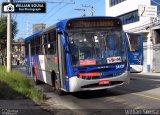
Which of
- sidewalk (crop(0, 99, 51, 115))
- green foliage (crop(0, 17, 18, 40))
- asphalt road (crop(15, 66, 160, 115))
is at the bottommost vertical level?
asphalt road (crop(15, 66, 160, 115))

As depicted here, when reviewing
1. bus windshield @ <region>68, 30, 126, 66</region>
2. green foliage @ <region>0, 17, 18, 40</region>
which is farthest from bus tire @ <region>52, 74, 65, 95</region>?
green foliage @ <region>0, 17, 18, 40</region>

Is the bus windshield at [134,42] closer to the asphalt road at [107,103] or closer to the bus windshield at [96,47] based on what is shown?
the asphalt road at [107,103]

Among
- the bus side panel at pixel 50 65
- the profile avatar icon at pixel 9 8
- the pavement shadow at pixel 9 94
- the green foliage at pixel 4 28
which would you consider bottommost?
the pavement shadow at pixel 9 94

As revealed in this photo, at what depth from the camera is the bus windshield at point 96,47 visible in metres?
16.1

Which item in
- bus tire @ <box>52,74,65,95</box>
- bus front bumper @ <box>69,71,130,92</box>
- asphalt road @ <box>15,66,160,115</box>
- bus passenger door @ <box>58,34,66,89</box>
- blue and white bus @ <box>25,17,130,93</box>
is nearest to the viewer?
asphalt road @ <box>15,66,160,115</box>

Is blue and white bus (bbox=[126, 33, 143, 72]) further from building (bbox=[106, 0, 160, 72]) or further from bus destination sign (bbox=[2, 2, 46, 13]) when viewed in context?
building (bbox=[106, 0, 160, 72])

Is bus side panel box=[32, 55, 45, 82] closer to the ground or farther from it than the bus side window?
closer to the ground

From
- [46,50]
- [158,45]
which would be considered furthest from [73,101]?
[158,45]

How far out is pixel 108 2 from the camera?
64250mm

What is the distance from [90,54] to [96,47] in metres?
0.41

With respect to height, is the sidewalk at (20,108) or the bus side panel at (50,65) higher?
the bus side panel at (50,65)

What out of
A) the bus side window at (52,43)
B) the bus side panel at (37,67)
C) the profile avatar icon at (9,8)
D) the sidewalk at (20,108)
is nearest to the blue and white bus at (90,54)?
the bus side window at (52,43)

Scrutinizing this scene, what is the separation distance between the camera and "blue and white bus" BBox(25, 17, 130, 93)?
52.5ft

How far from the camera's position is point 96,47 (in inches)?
641
